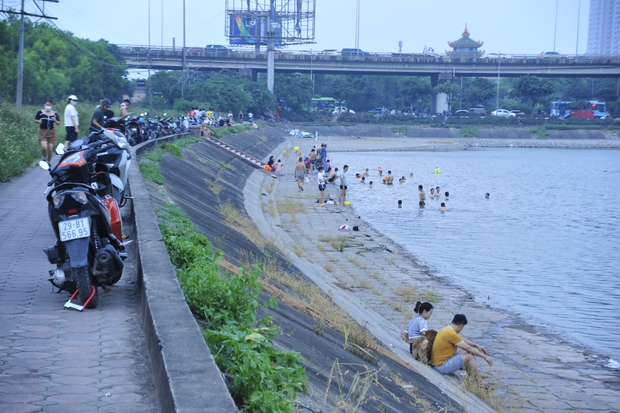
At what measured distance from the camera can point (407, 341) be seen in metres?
12.7

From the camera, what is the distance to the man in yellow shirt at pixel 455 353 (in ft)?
37.6

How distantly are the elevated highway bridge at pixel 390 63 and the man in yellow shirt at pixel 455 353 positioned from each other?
95.0 m

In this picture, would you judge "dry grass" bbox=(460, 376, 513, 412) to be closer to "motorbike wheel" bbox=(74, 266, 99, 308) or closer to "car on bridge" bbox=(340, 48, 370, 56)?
"motorbike wheel" bbox=(74, 266, 99, 308)

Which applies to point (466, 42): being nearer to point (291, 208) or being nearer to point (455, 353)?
point (291, 208)

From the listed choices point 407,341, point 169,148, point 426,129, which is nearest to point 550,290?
point 407,341

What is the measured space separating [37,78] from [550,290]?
4042 centimetres

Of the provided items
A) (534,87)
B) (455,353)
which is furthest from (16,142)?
(534,87)

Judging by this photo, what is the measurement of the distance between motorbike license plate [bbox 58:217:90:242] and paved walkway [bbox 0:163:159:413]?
0.70 metres

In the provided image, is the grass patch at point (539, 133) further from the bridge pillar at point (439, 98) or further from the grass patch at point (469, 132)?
the bridge pillar at point (439, 98)

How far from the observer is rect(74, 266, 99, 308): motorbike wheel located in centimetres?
709

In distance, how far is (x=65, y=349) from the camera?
6.03 meters

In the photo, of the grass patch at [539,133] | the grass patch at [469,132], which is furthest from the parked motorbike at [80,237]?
the grass patch at [539,133]

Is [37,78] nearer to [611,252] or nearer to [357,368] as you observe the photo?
[611,252]

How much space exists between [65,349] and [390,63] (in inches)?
4152
